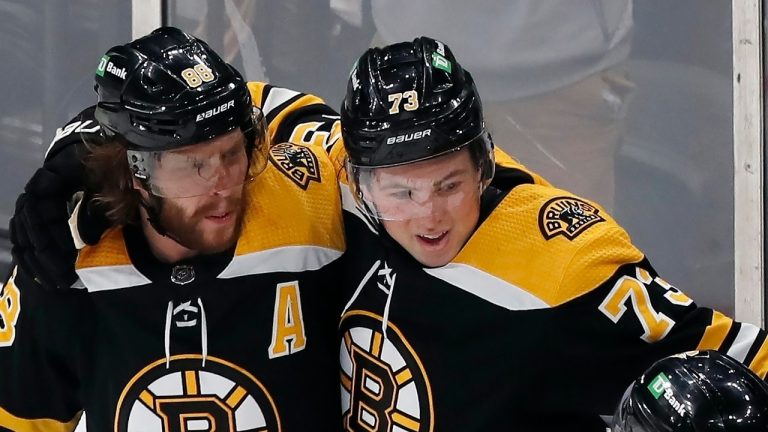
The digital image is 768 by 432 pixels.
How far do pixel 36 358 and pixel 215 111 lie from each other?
0.53 meters

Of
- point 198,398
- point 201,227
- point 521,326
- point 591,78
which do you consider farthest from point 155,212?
point 591,78

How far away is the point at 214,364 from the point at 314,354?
0.16 meters

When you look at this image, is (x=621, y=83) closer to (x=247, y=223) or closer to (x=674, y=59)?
(x=674, y=59)

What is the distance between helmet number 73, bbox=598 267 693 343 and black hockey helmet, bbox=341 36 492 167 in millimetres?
271

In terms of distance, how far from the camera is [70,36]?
377 cm

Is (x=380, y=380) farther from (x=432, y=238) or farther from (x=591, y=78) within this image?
(x=591, y=78)

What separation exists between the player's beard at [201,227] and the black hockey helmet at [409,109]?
0.22 meters

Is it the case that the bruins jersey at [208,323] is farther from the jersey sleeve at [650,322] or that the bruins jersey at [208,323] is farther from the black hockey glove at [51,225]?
the jersey sleeve at [650,322]

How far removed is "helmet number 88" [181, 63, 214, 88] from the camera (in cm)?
176

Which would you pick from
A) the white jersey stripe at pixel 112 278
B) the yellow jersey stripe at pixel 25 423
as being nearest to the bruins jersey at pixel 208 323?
the white jersey stripe at pixel 112 278

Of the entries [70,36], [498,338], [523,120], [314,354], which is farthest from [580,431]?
[70,36]

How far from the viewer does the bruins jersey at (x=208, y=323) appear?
1889 millimetres

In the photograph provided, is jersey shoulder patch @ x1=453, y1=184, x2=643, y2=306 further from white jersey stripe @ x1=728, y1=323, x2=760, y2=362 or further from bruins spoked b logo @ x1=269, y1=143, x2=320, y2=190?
bruins spoked b logo @ x1=269, y1=143, x2=320, y2=190

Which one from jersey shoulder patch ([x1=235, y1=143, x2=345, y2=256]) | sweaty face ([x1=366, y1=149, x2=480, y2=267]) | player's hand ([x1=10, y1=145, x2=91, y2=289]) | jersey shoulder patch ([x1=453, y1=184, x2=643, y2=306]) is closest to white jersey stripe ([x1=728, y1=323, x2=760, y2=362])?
jersey shoulder patch ([x1=453, y1=184, x2=643, y2=306])
